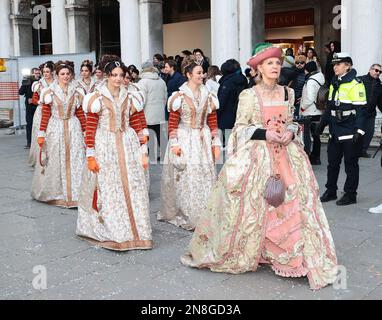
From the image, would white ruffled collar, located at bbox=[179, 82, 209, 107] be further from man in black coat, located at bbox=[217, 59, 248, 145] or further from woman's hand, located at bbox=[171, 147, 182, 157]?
man in black coat, located at bbox=[217, 59, 248, 145]

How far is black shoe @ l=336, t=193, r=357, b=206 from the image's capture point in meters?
7.25

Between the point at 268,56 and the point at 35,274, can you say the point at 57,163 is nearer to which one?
the point at 35,274

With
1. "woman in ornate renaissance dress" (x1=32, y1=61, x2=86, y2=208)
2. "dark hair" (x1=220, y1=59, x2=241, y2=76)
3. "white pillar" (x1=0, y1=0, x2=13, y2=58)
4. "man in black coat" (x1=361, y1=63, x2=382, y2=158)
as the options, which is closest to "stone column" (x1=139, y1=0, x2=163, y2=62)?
"dark hair" (x1=220, y1=59, x2=241, y2=76)

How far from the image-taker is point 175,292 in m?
4.53

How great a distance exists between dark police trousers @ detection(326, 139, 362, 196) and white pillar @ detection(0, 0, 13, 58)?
51.0 ft

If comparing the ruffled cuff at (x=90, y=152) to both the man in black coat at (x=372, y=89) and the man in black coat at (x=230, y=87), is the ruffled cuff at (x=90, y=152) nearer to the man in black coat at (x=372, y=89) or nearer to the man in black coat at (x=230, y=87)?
the man in black coat at (x=230, y=87)

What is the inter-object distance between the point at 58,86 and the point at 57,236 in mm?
2312

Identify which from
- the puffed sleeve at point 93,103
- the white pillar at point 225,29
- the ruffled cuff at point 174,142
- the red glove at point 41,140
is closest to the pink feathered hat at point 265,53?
the puffed sleeve at point 93,103

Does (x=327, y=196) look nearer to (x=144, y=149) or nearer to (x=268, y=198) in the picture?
(x=144, y=149)

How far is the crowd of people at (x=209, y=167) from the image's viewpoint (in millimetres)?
4668

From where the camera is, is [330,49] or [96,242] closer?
[96,242]

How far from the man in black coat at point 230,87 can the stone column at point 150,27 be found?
6249 mm

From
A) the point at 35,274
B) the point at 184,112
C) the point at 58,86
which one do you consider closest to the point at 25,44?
the point at 58,86

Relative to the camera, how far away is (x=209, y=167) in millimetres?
6578
